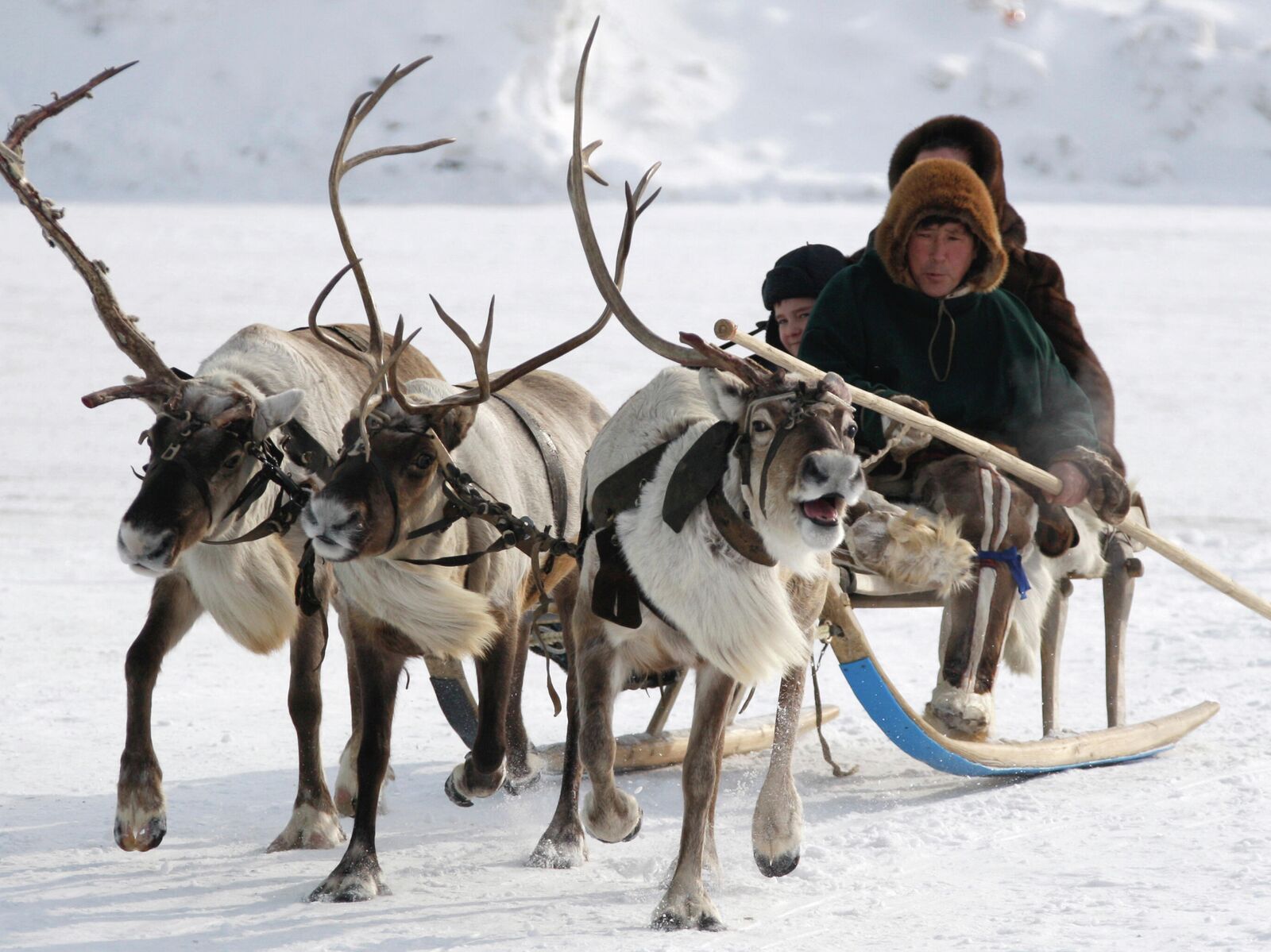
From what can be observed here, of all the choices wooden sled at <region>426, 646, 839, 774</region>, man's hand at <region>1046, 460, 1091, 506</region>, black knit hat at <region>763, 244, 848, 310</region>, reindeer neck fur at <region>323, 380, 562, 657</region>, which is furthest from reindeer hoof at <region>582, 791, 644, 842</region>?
black knit hat at <region>763, 244, 848, 310</region>

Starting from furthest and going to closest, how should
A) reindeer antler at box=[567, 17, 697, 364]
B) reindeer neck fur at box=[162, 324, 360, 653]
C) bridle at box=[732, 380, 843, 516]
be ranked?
reindeer neck fur at box=[162, 324, 360, 653] < reindeer antler at box=[567, 17, 697, 364] < bridle at box=[732, 380, 843, 516]

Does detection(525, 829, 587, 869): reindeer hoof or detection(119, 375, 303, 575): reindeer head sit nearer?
detection(119, 375, 303, 575): reindeer head

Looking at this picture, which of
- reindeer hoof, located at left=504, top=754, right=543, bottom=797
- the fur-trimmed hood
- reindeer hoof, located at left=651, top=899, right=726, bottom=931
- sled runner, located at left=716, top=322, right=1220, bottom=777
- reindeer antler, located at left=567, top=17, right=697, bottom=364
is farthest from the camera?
the fur-trimmed hood

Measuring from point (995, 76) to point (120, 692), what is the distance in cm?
3997

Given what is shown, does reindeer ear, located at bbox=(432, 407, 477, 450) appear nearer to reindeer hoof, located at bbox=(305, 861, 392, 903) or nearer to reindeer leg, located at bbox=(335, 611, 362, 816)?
reindeer leg, located at bbox=(335, 611, 362, 816)

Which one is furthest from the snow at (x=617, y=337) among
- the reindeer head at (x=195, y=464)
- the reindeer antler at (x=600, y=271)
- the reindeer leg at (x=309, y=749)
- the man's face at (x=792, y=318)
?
the man's face at (x=792, y=318)

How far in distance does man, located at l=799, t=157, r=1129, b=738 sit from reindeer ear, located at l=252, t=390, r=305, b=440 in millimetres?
A: 1757

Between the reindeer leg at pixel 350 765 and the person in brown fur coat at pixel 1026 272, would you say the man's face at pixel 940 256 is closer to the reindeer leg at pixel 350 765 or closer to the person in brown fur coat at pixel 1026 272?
the person in brown fur coat at pixel 1026 272

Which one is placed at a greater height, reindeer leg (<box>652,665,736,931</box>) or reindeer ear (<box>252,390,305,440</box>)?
reindeer ear (<box>252,390,305,440</box>)

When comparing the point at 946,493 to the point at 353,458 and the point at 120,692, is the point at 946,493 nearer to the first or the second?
the point at 353,458

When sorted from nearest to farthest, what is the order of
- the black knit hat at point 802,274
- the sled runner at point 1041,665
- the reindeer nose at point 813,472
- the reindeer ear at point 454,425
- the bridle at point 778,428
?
the reindeer nose at point 813,472, the bridle at point 778,428, the reindeer ear at point 454,425, the sled runner at point 1041,665, the black knit hat at point 802,274

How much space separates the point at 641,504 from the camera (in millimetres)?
3965

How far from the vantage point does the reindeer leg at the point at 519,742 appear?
201 inches

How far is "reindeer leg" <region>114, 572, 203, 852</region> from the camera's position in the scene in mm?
4168
